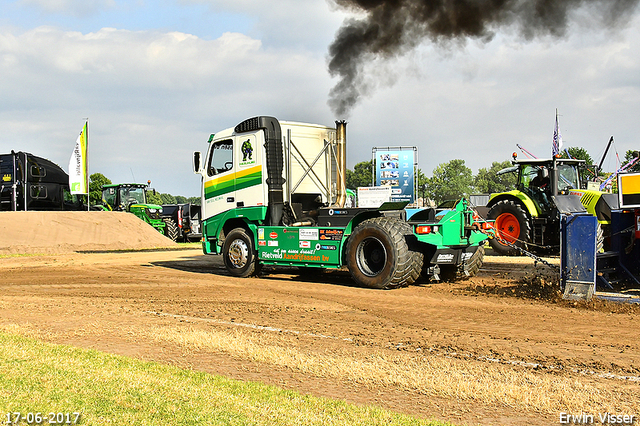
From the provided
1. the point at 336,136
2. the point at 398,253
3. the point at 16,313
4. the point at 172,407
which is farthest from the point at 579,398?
the point at 336,136

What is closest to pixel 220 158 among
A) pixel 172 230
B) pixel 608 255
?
pixel 608 255

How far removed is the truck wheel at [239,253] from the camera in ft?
40.2

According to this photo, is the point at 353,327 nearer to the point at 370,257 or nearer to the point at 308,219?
the point at 370,257

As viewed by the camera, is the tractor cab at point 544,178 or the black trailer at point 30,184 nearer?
the tractor cab at point 544,178

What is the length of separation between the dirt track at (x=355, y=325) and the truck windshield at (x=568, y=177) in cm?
505

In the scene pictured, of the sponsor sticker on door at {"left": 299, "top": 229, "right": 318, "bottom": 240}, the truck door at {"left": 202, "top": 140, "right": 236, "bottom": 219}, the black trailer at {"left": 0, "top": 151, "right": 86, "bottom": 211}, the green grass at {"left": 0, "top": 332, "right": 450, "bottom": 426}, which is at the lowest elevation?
the green grass at {"left": 0, "top": 332, "right": 450, "bottom": 426}

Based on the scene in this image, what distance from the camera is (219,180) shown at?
41.9ft

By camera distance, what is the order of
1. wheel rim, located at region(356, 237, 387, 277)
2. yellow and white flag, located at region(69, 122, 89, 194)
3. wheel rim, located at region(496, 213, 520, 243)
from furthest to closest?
yellow and white flag, located at region(69, 122, 89, 194) < wheel rim, located at region(496, 213, 520, 243) < wheel rim, located at region(356, 237, 387, 277)

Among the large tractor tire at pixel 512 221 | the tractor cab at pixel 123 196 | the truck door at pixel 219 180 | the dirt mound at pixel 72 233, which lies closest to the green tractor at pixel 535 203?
the large tractor tire at pixel 512 221

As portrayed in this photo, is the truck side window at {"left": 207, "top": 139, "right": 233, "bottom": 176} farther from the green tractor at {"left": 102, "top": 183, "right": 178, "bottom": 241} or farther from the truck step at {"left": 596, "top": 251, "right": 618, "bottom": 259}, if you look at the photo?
the green tractor at {"left": 102, "top": 183, "right": 178, "bottom": 241}

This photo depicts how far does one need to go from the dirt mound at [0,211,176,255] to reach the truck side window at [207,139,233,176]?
1179 centimetres

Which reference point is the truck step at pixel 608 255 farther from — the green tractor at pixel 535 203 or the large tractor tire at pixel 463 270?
the green tractor at pixel 535 203

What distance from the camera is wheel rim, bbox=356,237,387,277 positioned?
1040 cm

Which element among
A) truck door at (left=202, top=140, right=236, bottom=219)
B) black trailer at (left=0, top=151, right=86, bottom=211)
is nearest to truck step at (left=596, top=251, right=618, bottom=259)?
truck door at (left=202, top=140, right=236, bottom=219)
